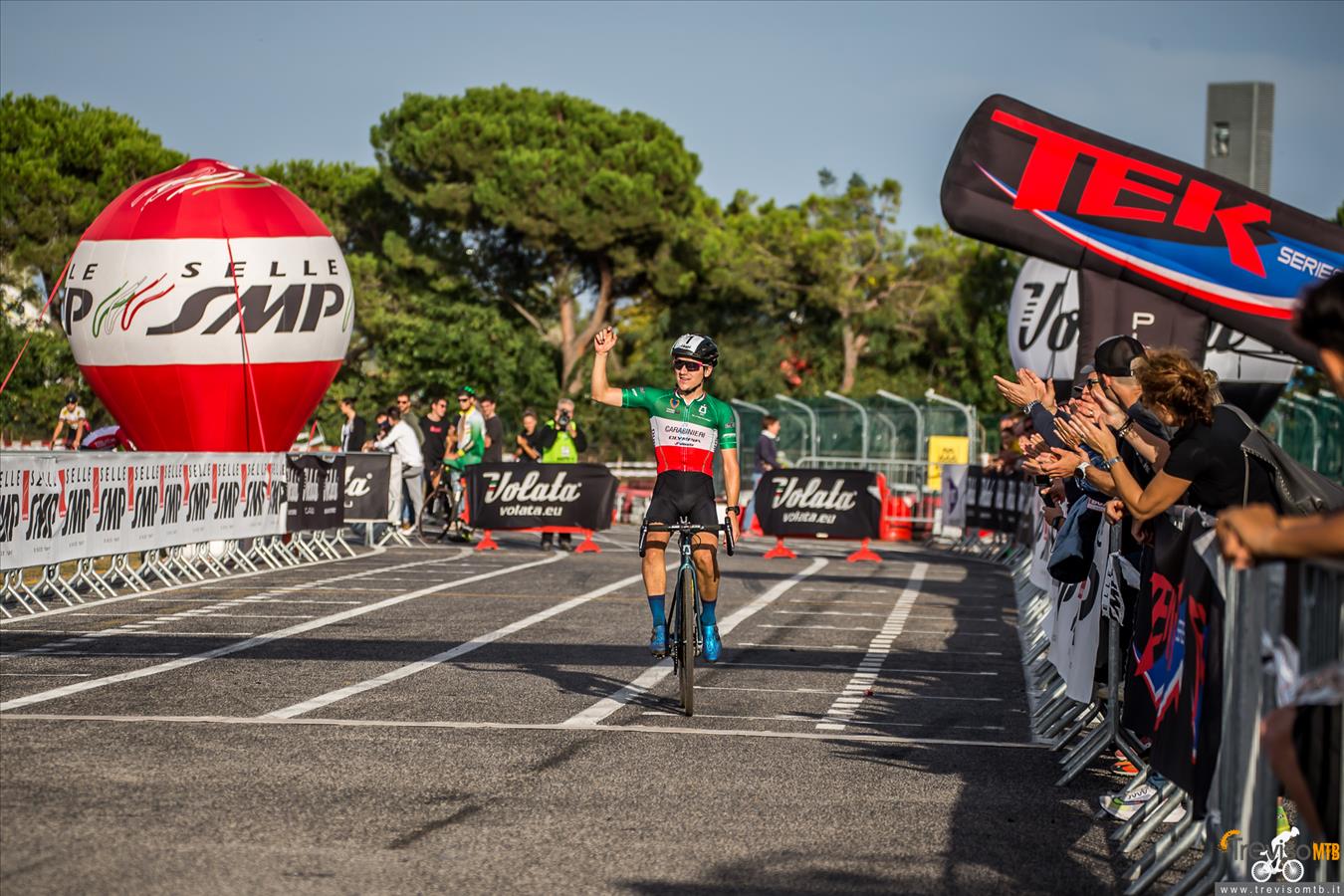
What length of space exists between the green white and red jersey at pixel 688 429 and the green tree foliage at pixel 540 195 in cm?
4665

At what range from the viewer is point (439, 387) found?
56.7 meters

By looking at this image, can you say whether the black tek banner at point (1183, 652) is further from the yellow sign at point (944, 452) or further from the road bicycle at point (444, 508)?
the yellow sign at point (944, 452)

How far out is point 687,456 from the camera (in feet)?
35.8

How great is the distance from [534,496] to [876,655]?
12960 millimetres

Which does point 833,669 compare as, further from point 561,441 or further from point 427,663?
point 561,441

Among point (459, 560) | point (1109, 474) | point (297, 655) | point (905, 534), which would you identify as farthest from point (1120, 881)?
point (905, 534)

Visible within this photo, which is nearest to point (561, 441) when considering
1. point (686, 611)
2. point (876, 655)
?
point (876, 655)

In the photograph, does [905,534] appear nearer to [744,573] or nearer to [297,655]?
[744,573]

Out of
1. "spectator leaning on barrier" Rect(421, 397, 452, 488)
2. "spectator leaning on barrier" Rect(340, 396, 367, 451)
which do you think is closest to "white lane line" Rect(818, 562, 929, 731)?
"spectator leaning on barrier" Rect(421, 397, 452, 488)

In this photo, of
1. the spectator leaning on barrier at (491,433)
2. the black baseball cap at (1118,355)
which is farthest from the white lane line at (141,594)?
the black baseball cap at (1118,355)

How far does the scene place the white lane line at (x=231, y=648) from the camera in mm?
9797

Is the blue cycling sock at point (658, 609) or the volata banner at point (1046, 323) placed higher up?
the volata banner at point (1046, 323)

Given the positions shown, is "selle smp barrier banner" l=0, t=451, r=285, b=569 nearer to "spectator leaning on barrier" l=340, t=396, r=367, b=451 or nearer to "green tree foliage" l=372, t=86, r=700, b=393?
"spectator leaning on barrier" l=340, t=396, r=367, b=451

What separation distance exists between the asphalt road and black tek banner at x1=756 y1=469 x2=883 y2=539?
10.4m
